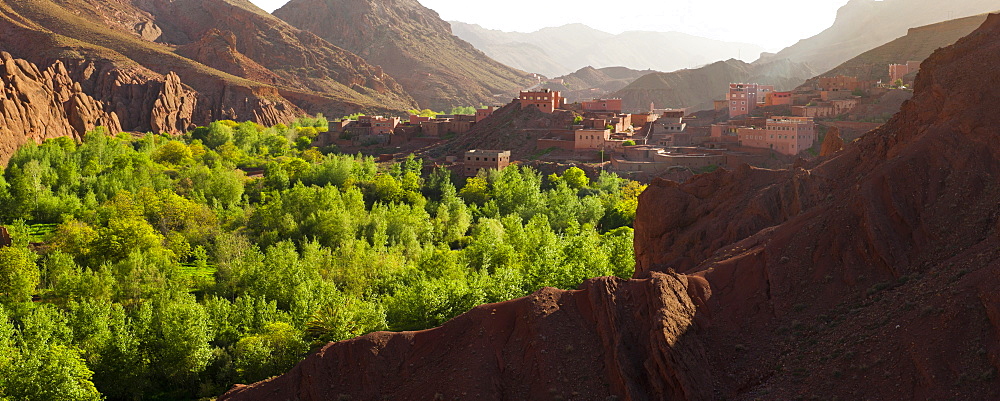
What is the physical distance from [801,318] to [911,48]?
9252 centimetres

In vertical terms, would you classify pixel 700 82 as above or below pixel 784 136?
above

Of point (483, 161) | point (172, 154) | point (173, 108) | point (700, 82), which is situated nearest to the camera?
point (483, 161)

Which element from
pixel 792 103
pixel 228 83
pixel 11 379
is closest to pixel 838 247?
pixel 11 379

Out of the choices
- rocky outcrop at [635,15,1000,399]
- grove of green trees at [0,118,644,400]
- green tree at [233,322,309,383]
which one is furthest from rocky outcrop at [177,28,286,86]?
rocky outcrop at [635,15,1000,399]

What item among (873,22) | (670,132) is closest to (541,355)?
(670,132)

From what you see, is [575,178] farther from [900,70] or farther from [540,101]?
[900,70]

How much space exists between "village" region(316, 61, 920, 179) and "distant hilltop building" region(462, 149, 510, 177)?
3.7 inches

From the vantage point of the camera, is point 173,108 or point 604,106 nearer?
point 604,106

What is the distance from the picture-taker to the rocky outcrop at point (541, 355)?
19.1 meters

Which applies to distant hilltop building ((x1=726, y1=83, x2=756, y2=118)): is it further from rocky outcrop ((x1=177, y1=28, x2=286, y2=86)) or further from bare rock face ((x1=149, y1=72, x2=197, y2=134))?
rocky outcrop ((x1=177, y1=28, x2=286, y2=86))

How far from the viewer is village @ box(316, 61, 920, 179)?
71188 mm

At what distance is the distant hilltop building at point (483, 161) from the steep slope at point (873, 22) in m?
90.9

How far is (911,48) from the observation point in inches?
3957

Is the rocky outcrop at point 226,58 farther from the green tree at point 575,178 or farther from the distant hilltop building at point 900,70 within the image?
the distant hilltop building at point 900,70
